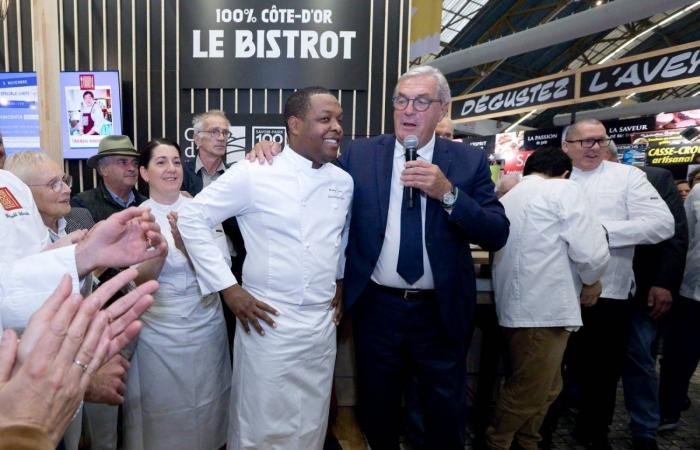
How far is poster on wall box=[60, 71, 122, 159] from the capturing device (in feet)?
12.2

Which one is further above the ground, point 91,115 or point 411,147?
point 91,115

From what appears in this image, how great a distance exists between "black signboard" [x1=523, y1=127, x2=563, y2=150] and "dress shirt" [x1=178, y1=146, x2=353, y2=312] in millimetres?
9635

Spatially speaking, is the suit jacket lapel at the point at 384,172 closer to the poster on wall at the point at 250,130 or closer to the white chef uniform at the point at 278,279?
the white chef uniform at the point at 278,279

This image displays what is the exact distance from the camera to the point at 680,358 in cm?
266

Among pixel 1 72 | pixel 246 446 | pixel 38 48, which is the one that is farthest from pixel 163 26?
pixel 246 446

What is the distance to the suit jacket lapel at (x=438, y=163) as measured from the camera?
175 cm

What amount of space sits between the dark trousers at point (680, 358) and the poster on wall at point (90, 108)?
4.56 m

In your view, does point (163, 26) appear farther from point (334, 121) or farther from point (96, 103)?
point (334, 121)

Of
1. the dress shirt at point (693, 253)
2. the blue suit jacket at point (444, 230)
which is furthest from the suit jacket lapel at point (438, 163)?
the dress shirt at point (693, 253)

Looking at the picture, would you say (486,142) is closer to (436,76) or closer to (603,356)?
(603,356)

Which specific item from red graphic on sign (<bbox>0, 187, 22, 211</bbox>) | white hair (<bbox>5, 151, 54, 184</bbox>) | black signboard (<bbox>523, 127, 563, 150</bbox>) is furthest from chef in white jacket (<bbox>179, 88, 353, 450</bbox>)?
black signboard (<bbox>523, 127, 563, 150</bbox>)

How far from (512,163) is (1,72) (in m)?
10.3

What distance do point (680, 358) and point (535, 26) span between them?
8.25 metres

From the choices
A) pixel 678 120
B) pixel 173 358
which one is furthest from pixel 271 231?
pixel 678 120
